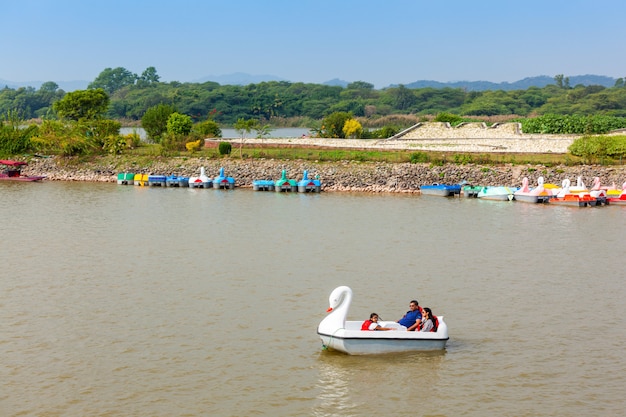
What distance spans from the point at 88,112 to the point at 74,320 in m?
56.9

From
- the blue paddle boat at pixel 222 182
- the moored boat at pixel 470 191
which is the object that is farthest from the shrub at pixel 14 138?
the moored boat at pixel 470 191

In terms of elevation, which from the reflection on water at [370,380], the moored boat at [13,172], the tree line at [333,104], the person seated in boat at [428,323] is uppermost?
the tree line at [333,104]

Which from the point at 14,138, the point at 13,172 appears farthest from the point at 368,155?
the point at 14,138

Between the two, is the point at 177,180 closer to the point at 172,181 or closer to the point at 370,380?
the point at 172,181

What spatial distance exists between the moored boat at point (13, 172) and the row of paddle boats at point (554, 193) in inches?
1228

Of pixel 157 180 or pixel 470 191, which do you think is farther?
pixel 157 180

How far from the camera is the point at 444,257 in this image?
33469mm

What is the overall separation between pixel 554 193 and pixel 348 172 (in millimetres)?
15326

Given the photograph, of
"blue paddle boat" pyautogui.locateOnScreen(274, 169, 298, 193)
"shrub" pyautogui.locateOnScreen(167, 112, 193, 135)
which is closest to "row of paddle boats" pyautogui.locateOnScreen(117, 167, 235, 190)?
"blue paddle boat" pyautogui.locateOnScreen(274, 169, 298, 193)

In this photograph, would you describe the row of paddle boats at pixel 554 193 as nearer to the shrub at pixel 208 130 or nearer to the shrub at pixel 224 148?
the shrub at pixel 224 148

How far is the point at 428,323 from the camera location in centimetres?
2086

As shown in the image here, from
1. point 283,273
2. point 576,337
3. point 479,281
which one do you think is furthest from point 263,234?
point 576,337

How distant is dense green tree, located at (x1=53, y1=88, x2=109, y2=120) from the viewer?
77.1 m

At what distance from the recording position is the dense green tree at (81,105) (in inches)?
3036
